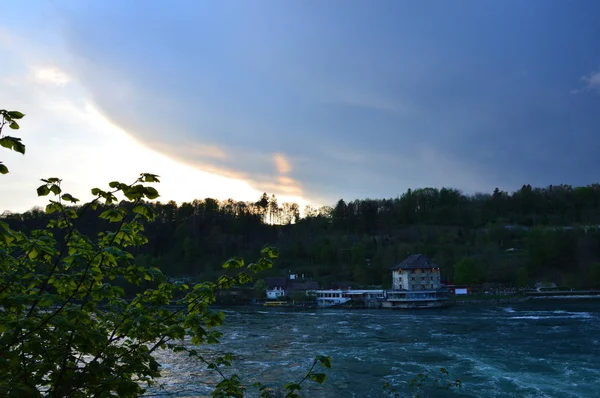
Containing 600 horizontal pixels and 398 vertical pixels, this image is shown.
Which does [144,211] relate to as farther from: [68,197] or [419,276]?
[419,276]

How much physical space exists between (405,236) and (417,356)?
65025mm

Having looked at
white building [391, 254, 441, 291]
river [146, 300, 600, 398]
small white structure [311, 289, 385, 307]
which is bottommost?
river [146, 300, 600, 398]

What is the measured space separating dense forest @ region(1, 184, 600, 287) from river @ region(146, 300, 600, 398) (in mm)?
33311

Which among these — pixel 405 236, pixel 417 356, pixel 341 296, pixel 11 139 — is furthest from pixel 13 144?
pixel 405 236

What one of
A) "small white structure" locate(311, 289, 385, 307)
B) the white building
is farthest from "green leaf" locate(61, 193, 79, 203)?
the white building

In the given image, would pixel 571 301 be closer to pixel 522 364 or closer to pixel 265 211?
pixel 522 364

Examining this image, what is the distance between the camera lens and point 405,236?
84500 mm

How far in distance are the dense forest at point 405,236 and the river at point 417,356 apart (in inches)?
1311

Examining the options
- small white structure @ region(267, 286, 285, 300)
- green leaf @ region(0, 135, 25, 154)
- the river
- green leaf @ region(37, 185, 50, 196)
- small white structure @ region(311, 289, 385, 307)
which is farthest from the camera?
small white structure @ region(267, 286, 285, 300)

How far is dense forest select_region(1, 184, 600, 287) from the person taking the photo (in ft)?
226

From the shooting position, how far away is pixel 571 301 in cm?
5412

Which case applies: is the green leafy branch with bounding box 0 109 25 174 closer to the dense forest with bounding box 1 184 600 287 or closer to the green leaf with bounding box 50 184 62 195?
the green leaf with bounding box 50 184 62 195

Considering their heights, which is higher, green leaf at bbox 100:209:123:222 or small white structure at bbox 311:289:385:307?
green leaf at bbox 100:209:123:222

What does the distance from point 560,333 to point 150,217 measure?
3055cm
